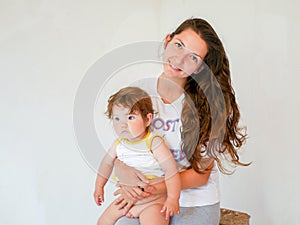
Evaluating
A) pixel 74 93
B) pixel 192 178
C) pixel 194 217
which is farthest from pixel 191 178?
pixel 74 93

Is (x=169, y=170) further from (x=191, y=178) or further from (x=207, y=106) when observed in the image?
(x=207, y=106)

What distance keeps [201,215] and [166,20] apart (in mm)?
1155

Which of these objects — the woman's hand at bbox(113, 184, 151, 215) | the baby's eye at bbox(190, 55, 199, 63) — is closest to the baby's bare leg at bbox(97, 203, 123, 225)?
the woman's hand at bbox(113, 184, 151, 215)

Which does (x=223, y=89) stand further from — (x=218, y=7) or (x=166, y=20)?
(x=166, y=20)

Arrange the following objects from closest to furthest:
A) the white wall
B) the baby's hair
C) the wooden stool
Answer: the baby's hair → the wooden stool → the white wall

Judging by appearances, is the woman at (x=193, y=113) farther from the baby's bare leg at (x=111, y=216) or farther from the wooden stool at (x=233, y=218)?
the wooden stool at (x=233, y=218)

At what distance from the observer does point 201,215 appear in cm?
135

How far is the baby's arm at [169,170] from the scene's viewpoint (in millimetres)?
1238

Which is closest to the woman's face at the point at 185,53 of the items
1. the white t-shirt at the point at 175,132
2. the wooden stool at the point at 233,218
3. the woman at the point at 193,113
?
the woman at the point at 193,113

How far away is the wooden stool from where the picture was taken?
1528 mm

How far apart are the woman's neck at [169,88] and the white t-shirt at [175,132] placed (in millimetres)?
13

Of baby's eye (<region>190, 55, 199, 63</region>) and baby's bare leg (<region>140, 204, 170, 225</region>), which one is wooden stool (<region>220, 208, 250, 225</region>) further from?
baby's eye (<region>190, 55, 199, 63</region>)

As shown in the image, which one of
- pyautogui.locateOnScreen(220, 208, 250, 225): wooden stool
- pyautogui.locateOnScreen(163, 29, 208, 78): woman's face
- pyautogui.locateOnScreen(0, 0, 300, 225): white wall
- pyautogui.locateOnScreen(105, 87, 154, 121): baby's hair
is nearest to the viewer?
pyautogui.locateOnScreen(105, 87, 154, 121): baby's hair

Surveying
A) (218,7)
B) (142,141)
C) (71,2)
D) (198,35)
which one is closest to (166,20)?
(218,7)
